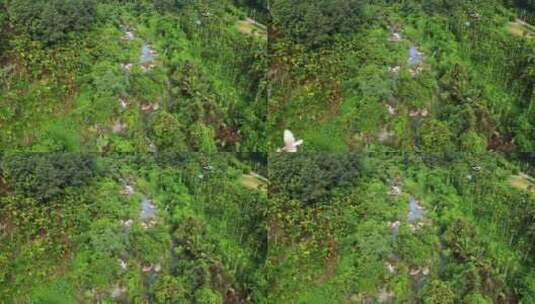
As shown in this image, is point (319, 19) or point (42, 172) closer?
point (42, 172)

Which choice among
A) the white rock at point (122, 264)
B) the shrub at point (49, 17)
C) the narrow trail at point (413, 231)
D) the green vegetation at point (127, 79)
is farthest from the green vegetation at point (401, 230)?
the shrub at point (49, 17)

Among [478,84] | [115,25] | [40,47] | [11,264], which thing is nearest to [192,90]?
[115,25]

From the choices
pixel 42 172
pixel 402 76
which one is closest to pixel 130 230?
pixel 42 172

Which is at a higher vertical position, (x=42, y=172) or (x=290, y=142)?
(x=290, y=142)

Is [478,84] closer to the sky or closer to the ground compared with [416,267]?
closer to the sky

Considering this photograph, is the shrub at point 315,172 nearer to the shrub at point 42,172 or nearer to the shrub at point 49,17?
the shrub at point 42,172

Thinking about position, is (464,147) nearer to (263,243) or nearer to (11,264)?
(263,243)

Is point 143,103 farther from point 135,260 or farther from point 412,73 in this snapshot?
point 412,73
